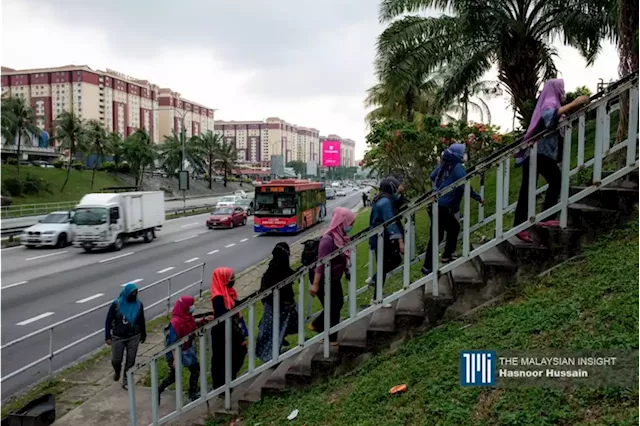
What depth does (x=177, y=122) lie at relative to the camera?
4166 inches

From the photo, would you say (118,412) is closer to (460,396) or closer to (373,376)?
(373,376)

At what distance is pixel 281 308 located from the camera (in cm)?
521

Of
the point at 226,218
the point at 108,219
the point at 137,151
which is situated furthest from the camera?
the point at 137,151

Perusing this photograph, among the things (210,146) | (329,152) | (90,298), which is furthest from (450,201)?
(210,146)

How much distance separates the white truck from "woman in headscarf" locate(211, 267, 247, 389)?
15.7m

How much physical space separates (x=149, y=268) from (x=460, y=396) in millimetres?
14328

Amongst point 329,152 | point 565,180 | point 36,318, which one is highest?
point 329,152

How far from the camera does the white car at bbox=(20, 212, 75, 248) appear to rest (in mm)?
20531

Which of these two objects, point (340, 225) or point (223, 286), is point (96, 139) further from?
point (340, 225)

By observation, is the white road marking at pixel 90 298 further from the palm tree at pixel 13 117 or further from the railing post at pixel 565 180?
the palm tree at pixel 13 117

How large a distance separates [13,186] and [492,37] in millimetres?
40564

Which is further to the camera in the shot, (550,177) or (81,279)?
(81,279)

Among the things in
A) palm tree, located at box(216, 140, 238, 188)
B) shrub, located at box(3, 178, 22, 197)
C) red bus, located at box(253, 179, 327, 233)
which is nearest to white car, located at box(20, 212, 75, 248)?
red bus, located at box(253, 179, 327, 233)

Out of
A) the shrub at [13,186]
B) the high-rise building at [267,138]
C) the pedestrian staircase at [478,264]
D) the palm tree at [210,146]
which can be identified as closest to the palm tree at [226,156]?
the palm tree at [210,146]
